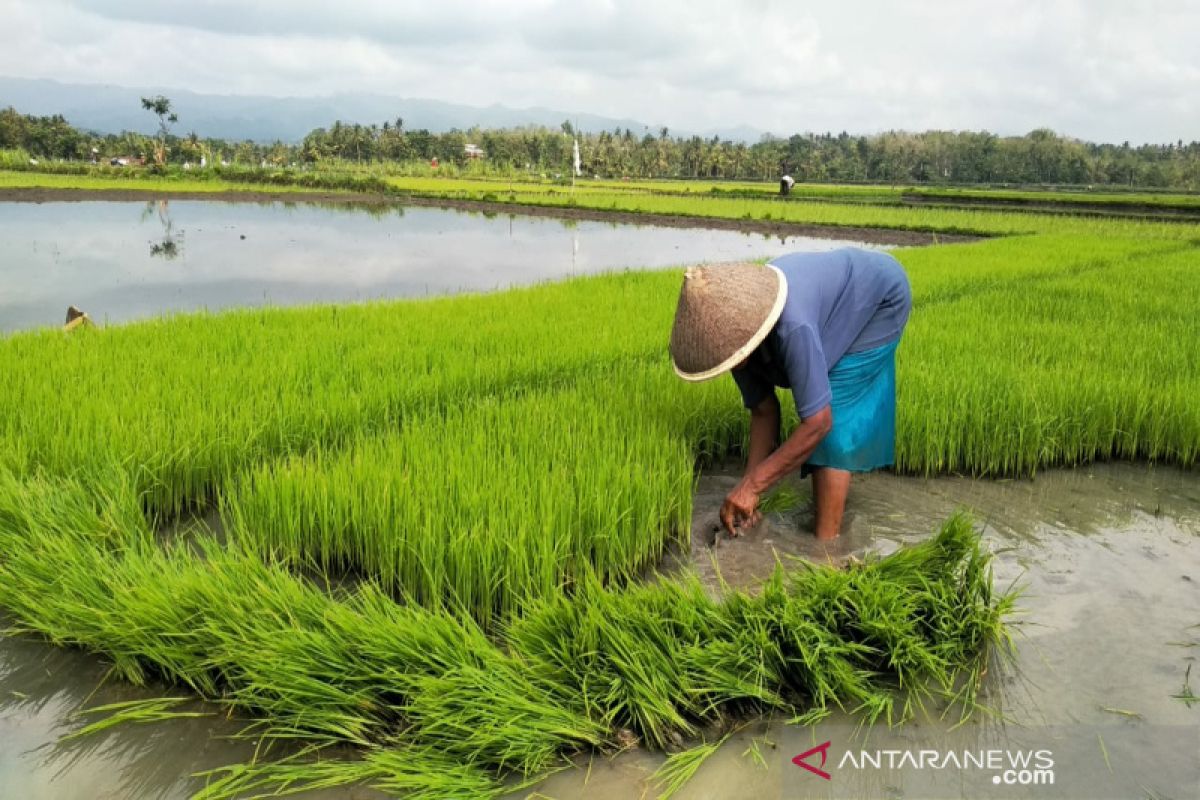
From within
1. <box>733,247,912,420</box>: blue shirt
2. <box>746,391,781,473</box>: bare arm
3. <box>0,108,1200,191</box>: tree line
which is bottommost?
<box>746,391,781,473</box>: bare arm

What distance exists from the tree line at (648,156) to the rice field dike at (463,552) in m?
42.5

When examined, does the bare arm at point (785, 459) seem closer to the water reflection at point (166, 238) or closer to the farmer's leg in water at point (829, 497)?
the farmer's leg in water at point (829, 497)

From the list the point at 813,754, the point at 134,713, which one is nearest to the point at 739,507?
the point at 813,754

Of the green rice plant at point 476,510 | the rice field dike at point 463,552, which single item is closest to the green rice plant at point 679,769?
the rice field dike at point 463,552

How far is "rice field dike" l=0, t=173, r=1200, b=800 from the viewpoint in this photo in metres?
1.77

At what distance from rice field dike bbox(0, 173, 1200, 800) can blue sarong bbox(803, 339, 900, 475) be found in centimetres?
34

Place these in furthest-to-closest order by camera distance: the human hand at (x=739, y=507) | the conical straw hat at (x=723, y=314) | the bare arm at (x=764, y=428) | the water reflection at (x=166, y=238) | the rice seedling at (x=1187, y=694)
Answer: the water reflection at (x=166, y=238) → the bare arm at (x=764, y=428) → the human hand at (x=739, y=507) → the conical straw hat at (x=723, y=314) → the rice seedling at (x=1187, y=694)

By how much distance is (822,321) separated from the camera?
95.6 inches

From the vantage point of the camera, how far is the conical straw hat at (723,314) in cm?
214

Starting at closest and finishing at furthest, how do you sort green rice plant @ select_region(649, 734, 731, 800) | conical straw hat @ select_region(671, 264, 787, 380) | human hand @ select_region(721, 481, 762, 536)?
1. green rice plant @ select_region(649, 734, 731, 800)
2. conical straw hat @ select_region(671, 264, 787, 380)
3. human hand @ select_region(721, 481, 762, 536)

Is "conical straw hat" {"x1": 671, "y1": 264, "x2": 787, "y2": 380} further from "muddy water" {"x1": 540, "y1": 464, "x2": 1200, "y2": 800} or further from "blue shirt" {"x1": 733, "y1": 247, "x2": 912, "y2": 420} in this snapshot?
"muddy water" {"x1": 540, "y1": 464, "x2": 1200, "y2": 800}

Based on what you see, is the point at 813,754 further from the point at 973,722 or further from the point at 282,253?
the point at 282,253

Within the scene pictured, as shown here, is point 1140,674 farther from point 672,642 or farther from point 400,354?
point 400,354

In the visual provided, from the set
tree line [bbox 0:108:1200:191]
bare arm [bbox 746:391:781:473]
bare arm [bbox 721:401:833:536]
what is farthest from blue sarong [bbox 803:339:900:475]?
tree line [bbox 0:108:1200:191]
